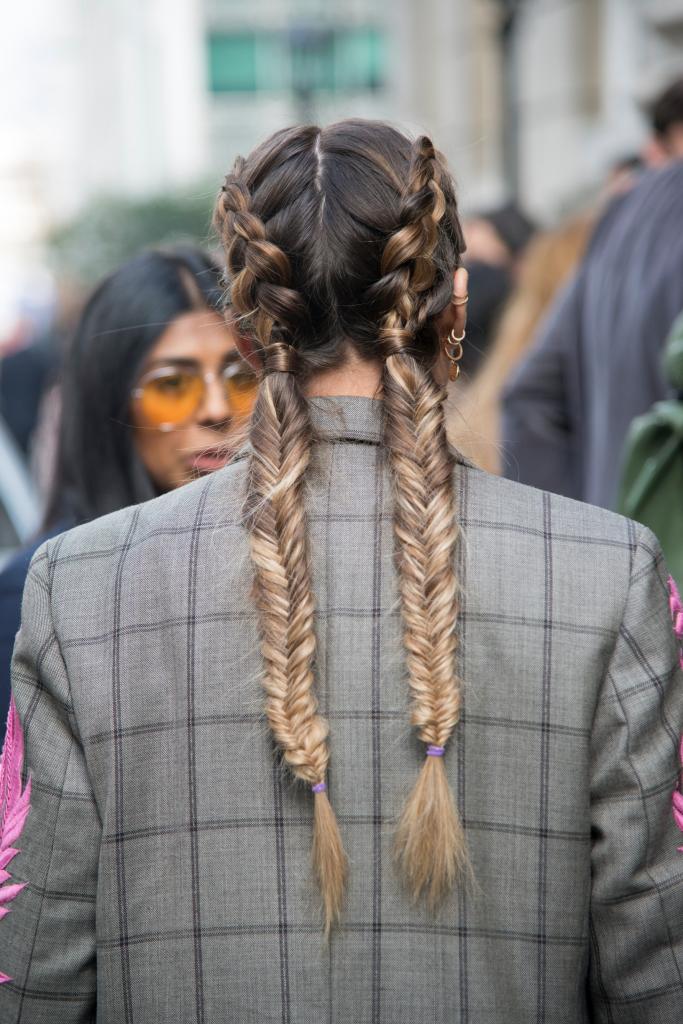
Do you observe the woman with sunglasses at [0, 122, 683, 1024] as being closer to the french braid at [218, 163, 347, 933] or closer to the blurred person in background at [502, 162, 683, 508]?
the french braid at [218, 163, 347, 933]

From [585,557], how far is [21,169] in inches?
2008

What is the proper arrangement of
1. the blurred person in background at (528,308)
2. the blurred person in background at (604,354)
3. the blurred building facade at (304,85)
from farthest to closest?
the blurred building facade at (304,85)
the blurred person in background at (528,308)
the blurred person in background at (604,354)

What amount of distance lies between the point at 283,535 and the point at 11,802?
1.73ft

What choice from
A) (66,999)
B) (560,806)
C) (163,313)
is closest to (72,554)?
(66,999)

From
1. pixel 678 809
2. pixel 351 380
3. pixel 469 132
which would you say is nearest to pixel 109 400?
pixel 351 380

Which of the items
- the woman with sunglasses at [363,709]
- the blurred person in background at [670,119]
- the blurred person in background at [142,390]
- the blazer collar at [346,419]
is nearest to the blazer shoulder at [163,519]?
the woman with sunglasses at [363,709]

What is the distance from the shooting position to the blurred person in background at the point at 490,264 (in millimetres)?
4945

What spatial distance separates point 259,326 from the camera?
1.70 metres

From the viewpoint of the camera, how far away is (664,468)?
8.66 feet

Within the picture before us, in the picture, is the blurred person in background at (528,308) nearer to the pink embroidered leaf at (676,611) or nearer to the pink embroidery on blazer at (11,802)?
the pink embroidered leaf at (676,611)

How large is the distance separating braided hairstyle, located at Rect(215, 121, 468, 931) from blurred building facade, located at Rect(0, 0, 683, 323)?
730 cm

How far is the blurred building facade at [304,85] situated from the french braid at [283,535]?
7371 millimetres

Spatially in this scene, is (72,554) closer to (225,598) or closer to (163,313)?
(225,598)

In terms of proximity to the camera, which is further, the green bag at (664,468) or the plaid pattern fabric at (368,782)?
the green bag at (664,468)
